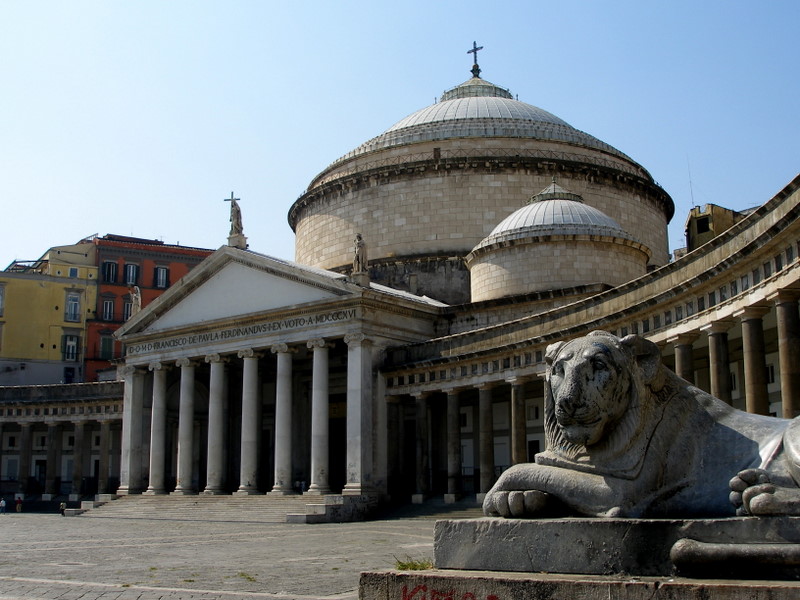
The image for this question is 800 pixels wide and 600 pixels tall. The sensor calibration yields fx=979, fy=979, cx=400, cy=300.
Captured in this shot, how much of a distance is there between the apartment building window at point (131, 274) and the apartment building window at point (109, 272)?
2.94 ft

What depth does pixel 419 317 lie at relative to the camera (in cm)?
4291

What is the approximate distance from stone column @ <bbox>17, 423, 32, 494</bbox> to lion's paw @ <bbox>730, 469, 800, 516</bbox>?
5513 cm

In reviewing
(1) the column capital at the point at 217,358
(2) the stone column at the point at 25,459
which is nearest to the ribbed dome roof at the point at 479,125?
(1) the column capital at the point at 217,358

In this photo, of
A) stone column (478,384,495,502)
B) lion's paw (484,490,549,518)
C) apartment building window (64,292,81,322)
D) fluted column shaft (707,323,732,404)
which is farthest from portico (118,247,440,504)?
lion's paw (484,490,549,518)

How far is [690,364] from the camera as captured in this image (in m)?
26.3

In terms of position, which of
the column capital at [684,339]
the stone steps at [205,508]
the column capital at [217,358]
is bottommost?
the stone steps at [205,508]

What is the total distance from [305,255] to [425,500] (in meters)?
20.1

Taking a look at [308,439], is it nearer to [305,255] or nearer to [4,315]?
[305,255]

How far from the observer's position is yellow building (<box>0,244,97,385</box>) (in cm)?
6838

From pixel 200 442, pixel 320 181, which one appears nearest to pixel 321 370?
pixel 200 442

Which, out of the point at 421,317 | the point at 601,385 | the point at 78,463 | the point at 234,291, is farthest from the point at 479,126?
the point at 601,385

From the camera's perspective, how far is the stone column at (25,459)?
55938mm

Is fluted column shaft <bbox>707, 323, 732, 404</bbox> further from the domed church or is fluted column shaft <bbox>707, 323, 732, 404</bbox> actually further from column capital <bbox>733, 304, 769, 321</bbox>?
column capital <bbox>733, 304, 769, 321</bbox>

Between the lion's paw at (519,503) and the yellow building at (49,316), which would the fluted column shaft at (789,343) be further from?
the yellow building at (49,316)
